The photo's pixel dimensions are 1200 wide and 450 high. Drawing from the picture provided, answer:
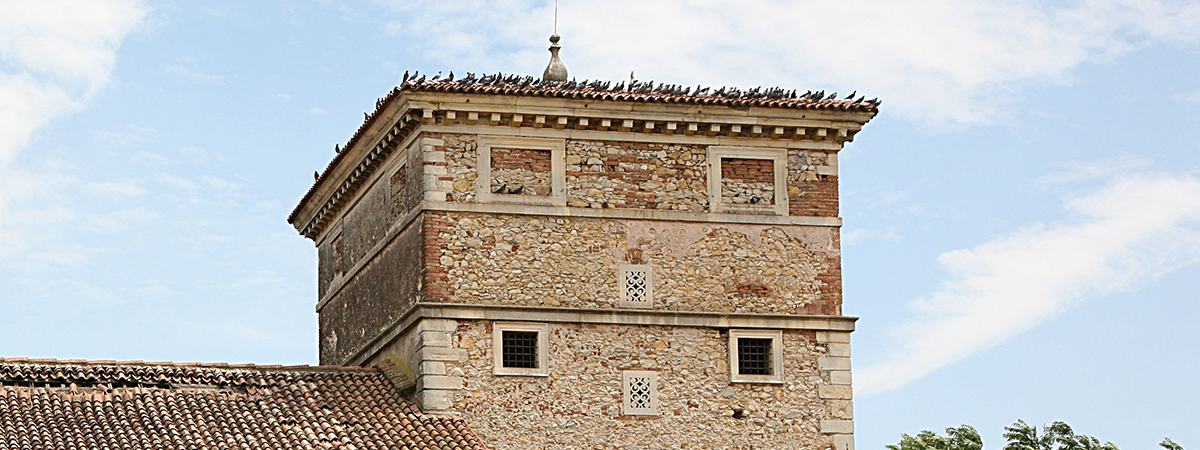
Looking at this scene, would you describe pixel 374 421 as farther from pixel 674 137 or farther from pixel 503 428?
pixel 674 137

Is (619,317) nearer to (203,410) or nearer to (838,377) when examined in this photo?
(838,377)

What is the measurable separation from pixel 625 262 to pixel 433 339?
98.8 inches

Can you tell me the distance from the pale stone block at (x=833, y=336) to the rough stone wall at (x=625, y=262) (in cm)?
26

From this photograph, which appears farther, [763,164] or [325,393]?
[763,164]

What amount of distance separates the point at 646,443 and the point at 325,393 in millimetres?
3792

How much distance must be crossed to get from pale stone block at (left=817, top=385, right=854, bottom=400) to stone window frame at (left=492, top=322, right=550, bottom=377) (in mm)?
3377

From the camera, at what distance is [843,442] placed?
23.0 m

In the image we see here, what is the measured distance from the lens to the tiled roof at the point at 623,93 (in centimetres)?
2248

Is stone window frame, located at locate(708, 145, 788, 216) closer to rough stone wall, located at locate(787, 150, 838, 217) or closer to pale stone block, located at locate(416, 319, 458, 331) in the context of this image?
rough stone wall, located at locate(787, 150, 838, 217)

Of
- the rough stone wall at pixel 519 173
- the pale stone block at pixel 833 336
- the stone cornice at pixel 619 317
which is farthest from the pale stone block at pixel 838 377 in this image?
the rough stone wall at pixel 519 173

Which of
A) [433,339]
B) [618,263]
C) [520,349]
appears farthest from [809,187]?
[433,339]

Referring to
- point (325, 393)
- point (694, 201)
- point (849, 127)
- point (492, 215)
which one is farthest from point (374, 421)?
point (849, 127)

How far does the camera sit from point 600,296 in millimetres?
22750

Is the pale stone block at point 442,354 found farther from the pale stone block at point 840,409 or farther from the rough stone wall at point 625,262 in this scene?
the pale stone block at point 840,409
